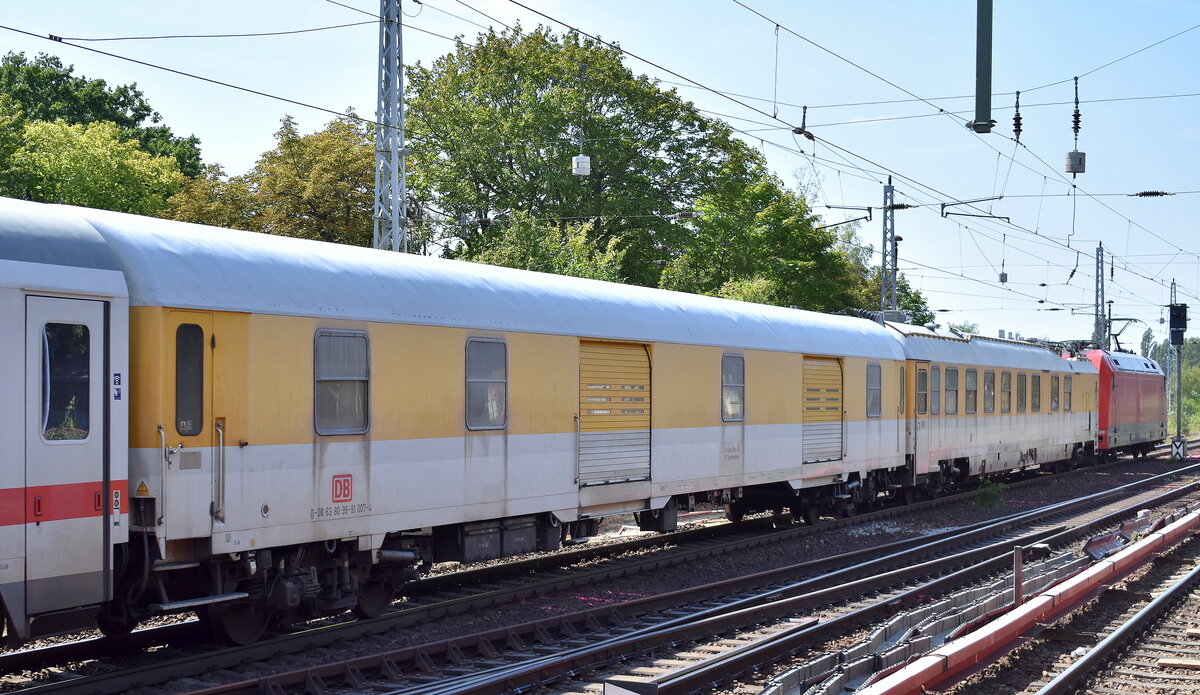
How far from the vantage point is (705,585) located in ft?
42.5

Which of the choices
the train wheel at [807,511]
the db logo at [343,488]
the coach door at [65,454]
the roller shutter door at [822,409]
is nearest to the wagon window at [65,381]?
the coach door at [65,454]

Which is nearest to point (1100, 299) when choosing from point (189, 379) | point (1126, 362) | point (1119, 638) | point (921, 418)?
point (1126, 362)

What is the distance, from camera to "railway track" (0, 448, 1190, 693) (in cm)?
866

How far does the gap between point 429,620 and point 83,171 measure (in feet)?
123

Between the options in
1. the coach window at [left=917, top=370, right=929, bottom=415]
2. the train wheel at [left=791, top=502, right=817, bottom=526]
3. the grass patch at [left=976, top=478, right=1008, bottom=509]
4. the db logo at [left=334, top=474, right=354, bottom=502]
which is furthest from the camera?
the grass patch at [left=976, top=478, right=1008, bottom=509]

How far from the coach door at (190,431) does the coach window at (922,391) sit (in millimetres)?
16701

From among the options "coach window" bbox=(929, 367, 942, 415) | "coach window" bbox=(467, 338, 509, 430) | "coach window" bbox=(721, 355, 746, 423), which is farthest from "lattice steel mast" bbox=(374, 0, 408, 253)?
"coach window" bbox=(929, 367, 942, 415)

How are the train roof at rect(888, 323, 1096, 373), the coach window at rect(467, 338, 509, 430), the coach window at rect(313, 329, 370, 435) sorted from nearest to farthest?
1. the coach window at rect(313, 329, 370, 435)
2. the coach window at rect(467, 338, 509, 430)
3. the train roof at rect(888, 323, 1096, 373)

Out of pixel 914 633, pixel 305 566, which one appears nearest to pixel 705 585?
pixel 914 633

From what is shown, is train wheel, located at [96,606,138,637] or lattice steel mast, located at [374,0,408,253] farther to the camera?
lattice steel mast, located at [374,0,408,253]

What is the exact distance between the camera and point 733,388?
1614 centimetres

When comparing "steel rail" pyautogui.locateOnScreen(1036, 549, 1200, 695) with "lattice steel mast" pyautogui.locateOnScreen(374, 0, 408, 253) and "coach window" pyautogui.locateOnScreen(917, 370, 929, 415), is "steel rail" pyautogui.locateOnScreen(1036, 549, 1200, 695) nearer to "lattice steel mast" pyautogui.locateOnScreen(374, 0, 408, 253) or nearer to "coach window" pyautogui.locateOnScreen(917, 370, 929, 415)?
"coach window" pyautogui.locateOnScreen(917, 370, 929, 415)

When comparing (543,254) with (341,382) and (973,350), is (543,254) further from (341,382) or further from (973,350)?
(341,382)

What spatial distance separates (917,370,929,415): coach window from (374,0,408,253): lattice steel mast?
10664mm
